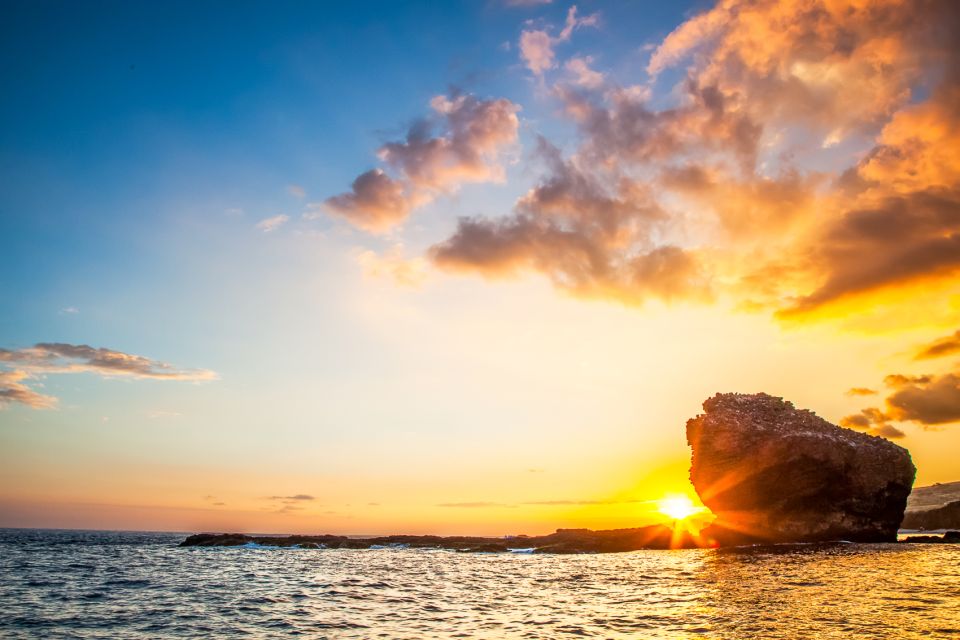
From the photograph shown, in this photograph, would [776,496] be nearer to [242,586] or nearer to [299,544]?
[242,586]

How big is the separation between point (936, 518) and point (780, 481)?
90185 millimetres

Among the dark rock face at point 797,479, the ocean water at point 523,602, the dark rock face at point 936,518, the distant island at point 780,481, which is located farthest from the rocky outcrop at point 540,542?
the dark rock face at point 936,518

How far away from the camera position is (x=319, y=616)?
2334 centimetres

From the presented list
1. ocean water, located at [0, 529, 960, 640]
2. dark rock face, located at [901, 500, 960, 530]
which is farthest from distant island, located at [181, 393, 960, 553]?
dark rock face, located at [901, 500, 960, 530]

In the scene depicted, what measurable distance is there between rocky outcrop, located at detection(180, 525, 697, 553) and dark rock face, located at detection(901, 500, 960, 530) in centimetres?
8256

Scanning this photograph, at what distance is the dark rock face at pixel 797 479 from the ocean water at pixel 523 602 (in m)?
18.4

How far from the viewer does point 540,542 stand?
82500 mm

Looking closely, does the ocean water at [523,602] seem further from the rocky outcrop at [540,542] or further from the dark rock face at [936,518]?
the dark rock face at [936,518]

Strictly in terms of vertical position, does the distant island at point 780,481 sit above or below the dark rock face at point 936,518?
above

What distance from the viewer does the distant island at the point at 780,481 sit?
60.7 metres

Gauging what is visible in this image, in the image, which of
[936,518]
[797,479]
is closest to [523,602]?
[797,479]

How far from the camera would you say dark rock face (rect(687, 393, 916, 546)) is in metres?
60.5

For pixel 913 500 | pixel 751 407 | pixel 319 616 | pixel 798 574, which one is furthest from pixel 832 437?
pixel 913 500

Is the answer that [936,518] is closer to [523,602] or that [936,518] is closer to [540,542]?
[540,542]
